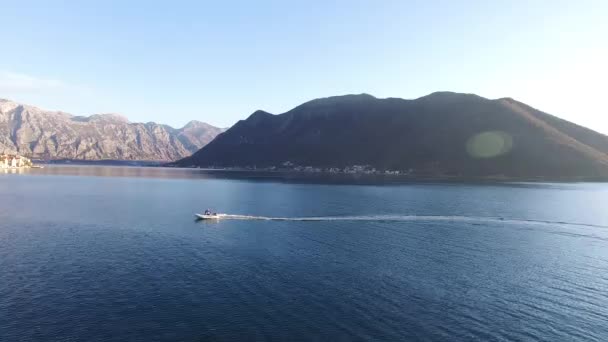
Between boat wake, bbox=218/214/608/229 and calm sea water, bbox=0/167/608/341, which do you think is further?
boat wake, bbox=218/214/608/229

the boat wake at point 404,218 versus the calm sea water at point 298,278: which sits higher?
the boat wake at point 404,218

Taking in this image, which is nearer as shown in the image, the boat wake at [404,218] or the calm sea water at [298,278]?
the calm sea water at [298,278]

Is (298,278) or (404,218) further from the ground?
(404,218)

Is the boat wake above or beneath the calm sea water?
above

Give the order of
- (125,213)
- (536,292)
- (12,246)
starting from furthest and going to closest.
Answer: (125,213), (12,246), (536,292)

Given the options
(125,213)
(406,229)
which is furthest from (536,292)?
(125,213)

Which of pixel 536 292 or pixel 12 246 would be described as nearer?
pixel 536 292

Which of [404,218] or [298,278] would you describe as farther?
[404,218]

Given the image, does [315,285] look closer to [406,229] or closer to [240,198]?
[406,229]
